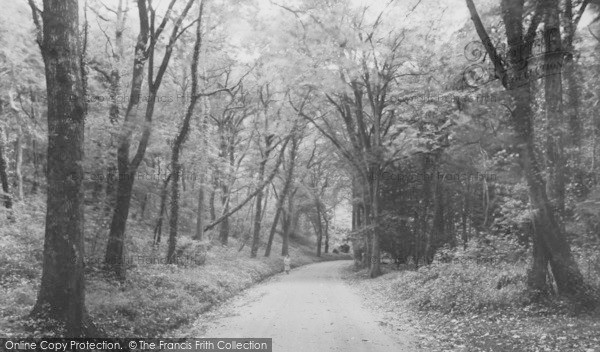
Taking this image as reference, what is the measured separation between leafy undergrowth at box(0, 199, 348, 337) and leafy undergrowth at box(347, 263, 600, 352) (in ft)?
18.7

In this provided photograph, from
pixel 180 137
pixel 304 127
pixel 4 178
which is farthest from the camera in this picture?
pixel 304 127

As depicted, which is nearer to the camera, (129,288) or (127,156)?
(129,288)

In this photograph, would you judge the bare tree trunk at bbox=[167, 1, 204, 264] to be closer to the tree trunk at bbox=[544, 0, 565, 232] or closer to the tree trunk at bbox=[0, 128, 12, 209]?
the tree trunk at bbox=[0, 128, 12, 209]

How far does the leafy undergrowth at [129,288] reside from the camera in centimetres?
784

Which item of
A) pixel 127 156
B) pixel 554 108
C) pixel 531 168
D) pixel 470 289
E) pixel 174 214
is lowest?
pixel 470 289

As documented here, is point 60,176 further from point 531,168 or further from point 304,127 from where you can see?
point 304,127

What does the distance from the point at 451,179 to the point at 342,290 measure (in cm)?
1000

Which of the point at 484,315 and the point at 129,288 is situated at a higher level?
the point at 129,288

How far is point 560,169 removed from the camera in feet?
31.6

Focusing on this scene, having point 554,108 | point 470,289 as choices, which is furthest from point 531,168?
point 470,289

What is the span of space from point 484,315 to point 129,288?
9164 millimetres

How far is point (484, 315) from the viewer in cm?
962

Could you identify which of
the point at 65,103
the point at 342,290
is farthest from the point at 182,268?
the point at 65,103

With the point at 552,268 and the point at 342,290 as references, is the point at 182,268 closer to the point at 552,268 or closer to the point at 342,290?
the point at 342,290
